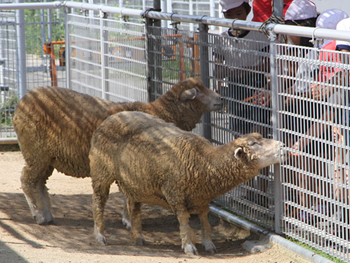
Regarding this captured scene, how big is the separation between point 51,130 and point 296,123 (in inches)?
114

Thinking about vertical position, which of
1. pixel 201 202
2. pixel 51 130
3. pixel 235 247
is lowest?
pixel 235 247

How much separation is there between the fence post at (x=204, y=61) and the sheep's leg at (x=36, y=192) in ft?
6.46

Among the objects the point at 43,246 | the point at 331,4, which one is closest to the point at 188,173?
→ the point at 43,246

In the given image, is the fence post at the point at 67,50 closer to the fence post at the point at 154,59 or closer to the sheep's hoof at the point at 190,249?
the fence post at the point at 154,59

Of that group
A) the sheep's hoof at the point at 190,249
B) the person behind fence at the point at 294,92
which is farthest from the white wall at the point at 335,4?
the sheep's hoof at the point at 190,249

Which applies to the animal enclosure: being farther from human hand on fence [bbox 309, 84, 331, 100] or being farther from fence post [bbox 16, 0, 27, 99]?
fence post [bbox 16, 0, 27, 99]

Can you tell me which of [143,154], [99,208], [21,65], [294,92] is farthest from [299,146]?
[21,65]

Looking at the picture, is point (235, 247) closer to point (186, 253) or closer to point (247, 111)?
point (186, 253)

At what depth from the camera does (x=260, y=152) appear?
17.8 ft

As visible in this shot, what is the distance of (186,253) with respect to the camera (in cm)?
575

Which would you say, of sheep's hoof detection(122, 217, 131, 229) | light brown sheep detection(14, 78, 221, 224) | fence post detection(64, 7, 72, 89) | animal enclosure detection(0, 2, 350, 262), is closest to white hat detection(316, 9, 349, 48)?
animal enclosure detection(0, 2, 350, 262)

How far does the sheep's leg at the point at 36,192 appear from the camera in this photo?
693 cm

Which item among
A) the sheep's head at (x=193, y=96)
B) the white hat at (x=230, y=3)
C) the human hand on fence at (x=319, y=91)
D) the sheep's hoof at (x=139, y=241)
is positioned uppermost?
the white hat at (x=230, y=3)

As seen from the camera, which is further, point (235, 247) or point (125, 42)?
point (125, 42)
